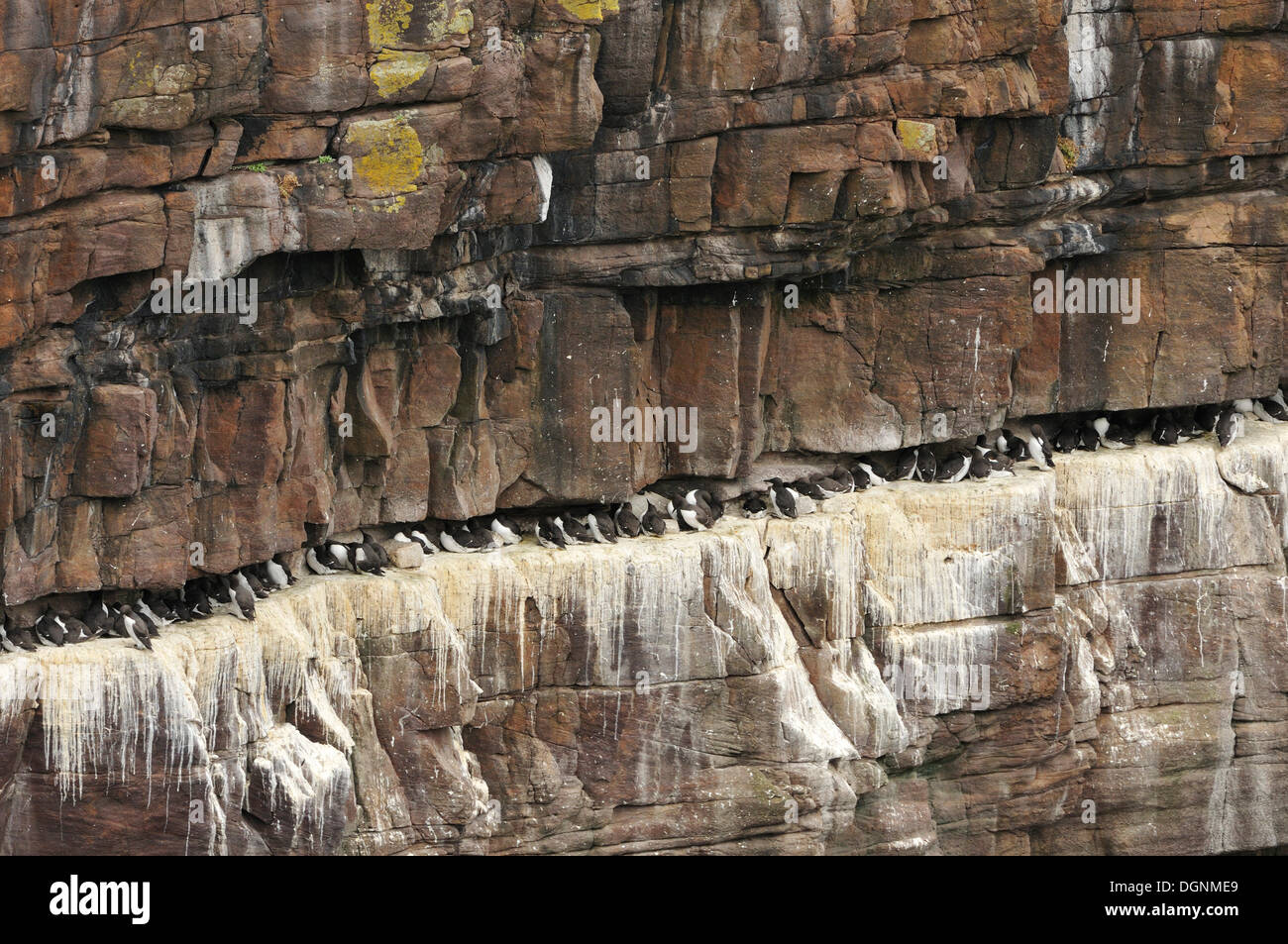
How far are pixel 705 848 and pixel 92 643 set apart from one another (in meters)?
11.2

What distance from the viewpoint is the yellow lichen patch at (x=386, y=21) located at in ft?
124

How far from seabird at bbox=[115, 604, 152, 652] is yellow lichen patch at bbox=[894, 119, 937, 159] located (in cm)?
1486

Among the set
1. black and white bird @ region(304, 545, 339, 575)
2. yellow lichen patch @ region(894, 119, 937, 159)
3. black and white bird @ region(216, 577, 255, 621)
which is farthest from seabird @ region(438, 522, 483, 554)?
yellow lichen patch @ region(894, 119, 937, 159)

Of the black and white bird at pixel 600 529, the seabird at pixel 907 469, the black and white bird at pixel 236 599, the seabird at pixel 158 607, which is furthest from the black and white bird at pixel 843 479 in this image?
the seabird at pixel 158 607

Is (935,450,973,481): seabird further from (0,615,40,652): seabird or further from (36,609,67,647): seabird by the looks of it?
(0,615,40,652): seabird

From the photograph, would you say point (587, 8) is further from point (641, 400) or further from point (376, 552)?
point (376, 552)

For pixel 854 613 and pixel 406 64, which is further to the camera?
pixel 854 613

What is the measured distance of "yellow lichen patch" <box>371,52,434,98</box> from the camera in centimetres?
3812

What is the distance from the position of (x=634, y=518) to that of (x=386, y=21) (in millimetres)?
9778

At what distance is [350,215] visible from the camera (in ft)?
125

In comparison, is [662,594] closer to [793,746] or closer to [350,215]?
[793,746]

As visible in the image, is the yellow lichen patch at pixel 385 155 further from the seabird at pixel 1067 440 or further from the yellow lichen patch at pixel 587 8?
the seabird at pixel 1067 440

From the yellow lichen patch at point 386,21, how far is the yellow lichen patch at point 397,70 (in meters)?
0.22

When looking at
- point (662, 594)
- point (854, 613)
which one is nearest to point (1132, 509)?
point (854, 613)
